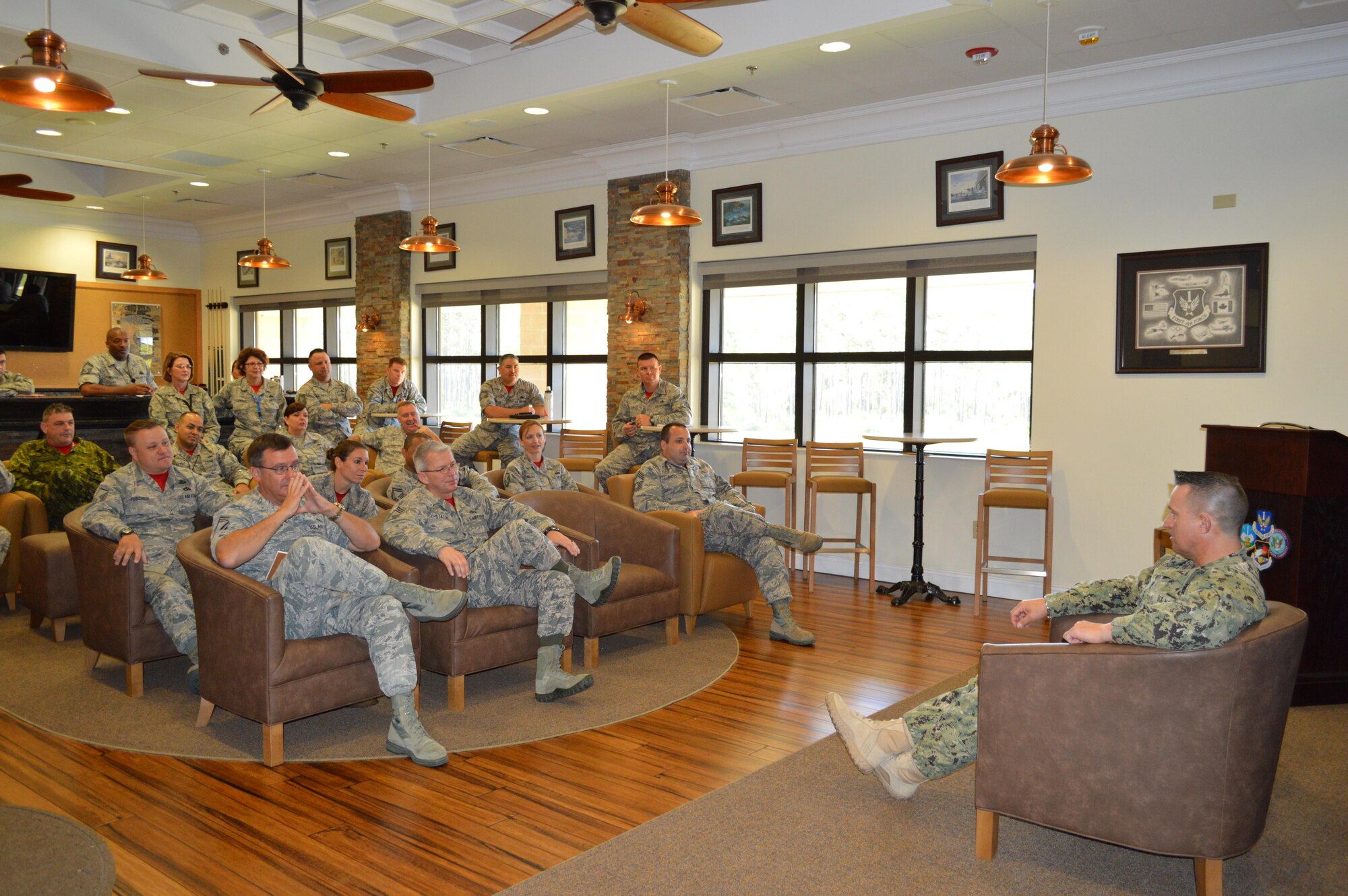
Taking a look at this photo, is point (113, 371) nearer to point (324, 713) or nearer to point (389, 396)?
point (389, 396)

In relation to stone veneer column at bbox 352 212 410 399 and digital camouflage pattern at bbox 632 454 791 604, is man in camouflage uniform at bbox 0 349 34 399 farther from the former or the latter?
digital camouflage pattern at bbox 632 454 791 604

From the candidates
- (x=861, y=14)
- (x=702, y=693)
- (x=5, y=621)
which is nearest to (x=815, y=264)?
(x=861, y=14)

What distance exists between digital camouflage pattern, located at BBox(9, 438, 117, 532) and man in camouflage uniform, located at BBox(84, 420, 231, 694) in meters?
1.45

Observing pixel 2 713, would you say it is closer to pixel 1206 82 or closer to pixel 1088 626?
pixel 1088 626

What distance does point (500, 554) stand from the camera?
4461 millimetres

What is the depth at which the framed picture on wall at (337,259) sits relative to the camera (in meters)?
11.6

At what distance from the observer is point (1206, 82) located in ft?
20.0

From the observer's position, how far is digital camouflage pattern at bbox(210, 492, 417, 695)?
3.74 meters

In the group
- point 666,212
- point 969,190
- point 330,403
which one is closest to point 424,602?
point 666,212

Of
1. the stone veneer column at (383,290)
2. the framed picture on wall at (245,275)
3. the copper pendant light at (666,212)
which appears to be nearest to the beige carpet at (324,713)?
the copper pendant light at (666,212)

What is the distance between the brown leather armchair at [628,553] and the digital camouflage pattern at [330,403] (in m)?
4.70

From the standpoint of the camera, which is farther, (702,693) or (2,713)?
(702,693)

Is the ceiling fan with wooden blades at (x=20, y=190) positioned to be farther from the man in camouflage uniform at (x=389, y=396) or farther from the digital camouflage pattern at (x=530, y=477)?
the digital camouflage pattern at (x=530, y=477)

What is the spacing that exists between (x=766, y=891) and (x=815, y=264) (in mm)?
5942
